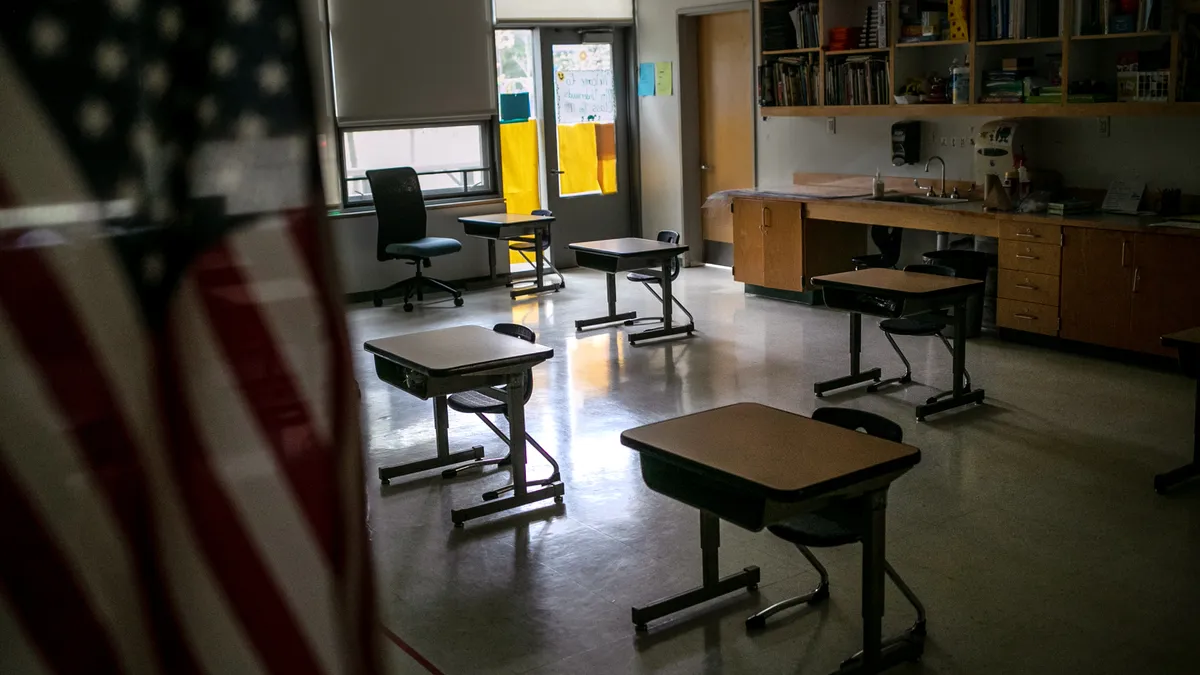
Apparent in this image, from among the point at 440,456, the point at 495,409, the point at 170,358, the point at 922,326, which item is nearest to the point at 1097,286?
the point at 922,326

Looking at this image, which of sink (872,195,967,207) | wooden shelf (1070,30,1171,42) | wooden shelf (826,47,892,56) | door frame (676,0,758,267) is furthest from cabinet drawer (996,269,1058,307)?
door frame (676,0,758,267)

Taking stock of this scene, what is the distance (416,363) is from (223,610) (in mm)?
3691

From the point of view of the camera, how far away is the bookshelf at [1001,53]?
6.99 meters

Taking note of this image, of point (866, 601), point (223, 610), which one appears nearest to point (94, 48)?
point (223, 610)

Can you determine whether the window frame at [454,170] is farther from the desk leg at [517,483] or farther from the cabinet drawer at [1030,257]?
the desk leg at [517,483]

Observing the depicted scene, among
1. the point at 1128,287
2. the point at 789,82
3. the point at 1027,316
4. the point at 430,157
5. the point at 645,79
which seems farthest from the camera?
the point at 645,79

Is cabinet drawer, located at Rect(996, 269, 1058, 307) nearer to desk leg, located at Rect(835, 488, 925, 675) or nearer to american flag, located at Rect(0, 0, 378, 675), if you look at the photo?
desk leg, located at Rect(835, 488, 925, 675)

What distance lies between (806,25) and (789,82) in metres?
0.47

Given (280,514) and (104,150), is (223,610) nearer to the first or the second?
(280,514)

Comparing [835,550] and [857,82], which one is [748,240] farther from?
[835,550]

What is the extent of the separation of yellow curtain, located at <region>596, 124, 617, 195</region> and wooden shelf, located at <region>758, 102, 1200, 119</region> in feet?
7.36

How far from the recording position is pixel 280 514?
A: 117 cm

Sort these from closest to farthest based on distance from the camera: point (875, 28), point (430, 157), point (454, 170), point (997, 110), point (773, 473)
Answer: point (773, 473)
point (997, 110)
point (875, 28)
point (430, 157)
point (454, 170)

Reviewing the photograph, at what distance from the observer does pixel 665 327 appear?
8.39 meters
